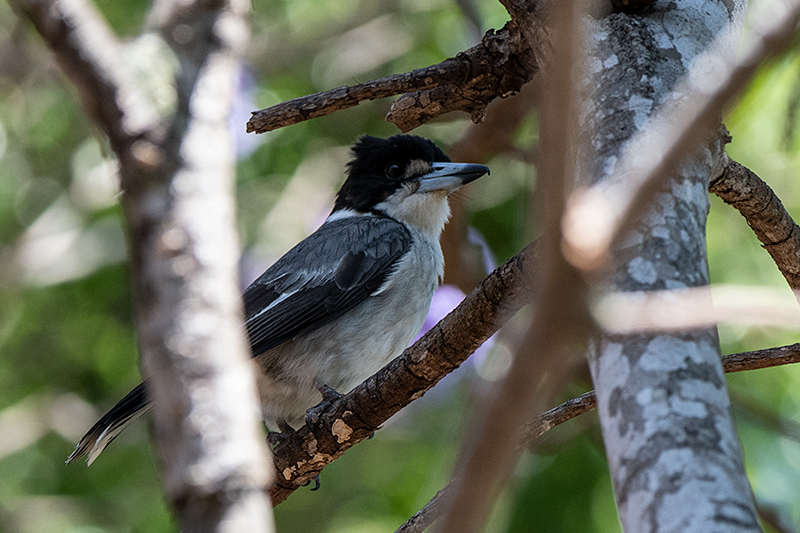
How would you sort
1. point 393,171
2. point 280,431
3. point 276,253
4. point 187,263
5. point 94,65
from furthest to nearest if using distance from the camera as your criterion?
1. point 276,253
2. point 393,171
3. point 280,431
4. point 94,65
5. point 187,263

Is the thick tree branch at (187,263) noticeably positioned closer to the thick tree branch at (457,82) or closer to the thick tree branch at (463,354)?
the thick tree branch at (463,354)

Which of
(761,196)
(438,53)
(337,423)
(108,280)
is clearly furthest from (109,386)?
(761,196)

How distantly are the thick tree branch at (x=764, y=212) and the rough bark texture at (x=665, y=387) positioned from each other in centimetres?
88

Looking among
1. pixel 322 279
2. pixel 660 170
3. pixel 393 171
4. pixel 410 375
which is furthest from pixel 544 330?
pixel 393 171

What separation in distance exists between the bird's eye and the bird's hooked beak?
7.6 inches

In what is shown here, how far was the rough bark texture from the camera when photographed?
105 cm

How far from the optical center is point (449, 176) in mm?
4410

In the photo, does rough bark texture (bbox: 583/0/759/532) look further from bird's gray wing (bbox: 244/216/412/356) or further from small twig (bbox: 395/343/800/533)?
bird's gray wing (bbox: 244/216/412/356)

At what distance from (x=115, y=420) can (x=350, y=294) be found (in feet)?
4.10

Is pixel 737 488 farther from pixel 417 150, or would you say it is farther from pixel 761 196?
pixel 417 150

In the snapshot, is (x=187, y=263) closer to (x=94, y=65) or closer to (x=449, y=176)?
(x=94, y=65)

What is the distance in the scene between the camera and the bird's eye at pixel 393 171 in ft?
15.7

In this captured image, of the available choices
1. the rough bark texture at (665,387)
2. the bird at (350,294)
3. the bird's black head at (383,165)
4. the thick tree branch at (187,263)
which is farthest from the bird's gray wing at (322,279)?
the thick tree branch at (187,263)

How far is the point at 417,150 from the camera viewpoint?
4672 millimetres
